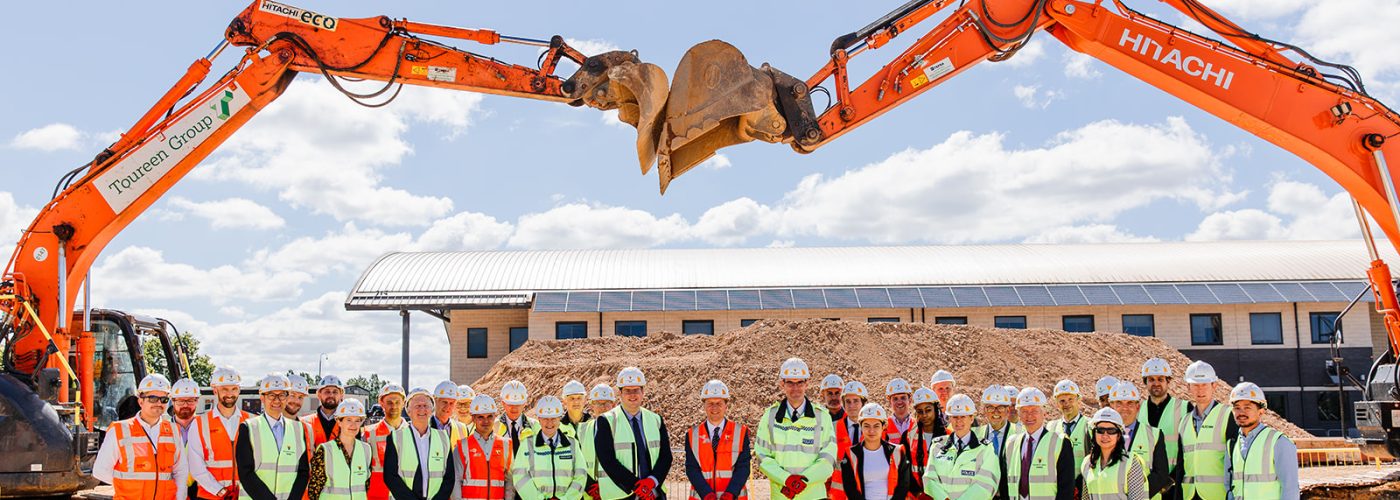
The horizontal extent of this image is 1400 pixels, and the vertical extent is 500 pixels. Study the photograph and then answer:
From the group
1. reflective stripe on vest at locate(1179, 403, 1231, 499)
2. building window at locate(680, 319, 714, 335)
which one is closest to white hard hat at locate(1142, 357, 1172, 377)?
reflective stripe on vest at locate(1179, 403, 1231, 499)

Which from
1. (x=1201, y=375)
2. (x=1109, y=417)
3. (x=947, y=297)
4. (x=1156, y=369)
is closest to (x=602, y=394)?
(x=1109, y=417)

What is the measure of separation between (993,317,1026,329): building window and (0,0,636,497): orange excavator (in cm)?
2263

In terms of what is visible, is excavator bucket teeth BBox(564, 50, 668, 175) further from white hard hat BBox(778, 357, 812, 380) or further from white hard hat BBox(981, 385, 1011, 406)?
white hard hat BBox(981, 385, 1011, 406)

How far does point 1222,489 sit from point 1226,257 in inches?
1170

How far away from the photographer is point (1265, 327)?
31.4 metres

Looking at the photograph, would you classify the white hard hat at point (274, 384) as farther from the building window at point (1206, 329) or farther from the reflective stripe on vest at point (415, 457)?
the building window at point (1206, 329)

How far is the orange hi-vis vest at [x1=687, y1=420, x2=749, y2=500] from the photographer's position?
8.59 metres

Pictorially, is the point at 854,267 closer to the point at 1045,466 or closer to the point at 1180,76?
the point at 1180,76

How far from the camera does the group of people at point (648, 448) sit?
770 centimetres

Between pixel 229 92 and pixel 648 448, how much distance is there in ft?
19.4

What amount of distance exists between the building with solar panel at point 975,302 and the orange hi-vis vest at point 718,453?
22.2 meters

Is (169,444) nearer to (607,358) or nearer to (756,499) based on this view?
(756,499)

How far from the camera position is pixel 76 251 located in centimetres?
1126

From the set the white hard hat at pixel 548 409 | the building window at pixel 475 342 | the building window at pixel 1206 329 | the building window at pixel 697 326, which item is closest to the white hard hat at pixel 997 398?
the white hard hat at pixel 548 409
